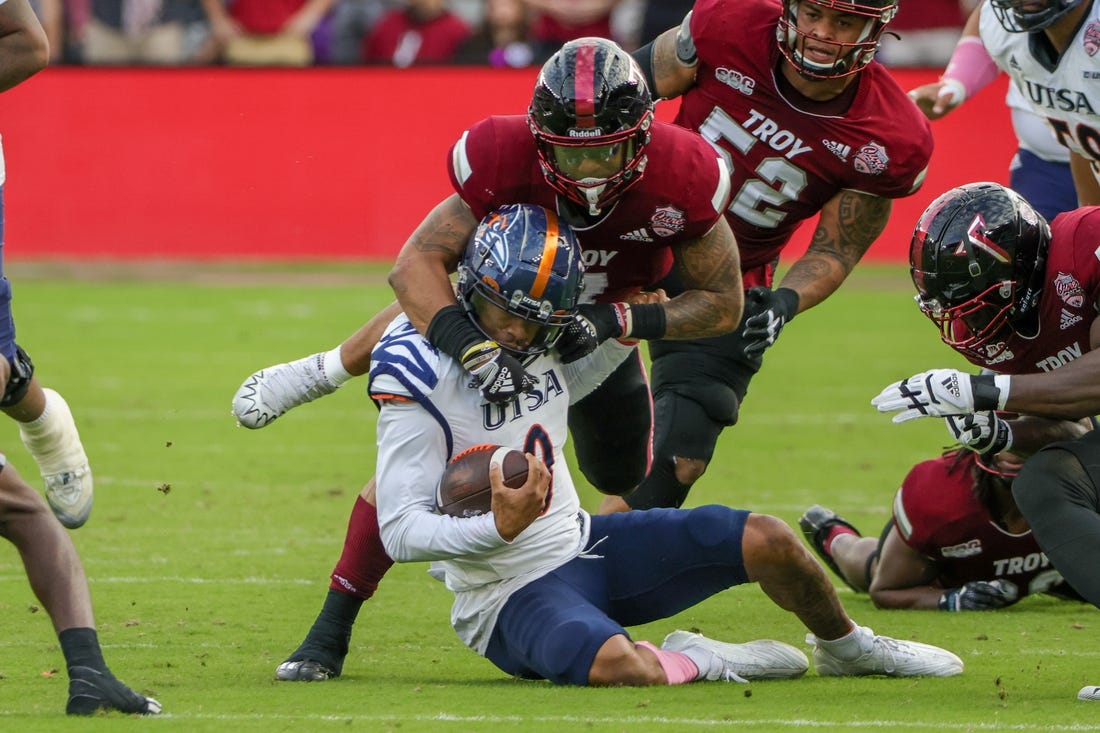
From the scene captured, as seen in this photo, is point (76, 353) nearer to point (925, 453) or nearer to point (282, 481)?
point (282, 481)

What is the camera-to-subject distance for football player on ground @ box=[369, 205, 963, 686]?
15.1 feet

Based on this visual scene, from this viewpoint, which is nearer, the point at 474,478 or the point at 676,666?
the point at 474,478

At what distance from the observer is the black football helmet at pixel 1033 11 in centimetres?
574

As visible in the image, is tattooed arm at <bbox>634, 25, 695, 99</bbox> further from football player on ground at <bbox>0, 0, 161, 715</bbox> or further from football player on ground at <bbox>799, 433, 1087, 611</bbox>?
football player on ground at <bbox>0, 0, 161, 715</bbox>

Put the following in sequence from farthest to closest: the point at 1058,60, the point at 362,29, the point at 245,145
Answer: the point at 362,29
the point at 245,145
the point at 1058,60

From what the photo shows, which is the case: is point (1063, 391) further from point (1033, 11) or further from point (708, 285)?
point (1033, 11)

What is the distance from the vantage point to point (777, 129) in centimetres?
620

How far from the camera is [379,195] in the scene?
1620 cm

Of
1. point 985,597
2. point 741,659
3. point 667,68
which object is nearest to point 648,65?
point 667,68

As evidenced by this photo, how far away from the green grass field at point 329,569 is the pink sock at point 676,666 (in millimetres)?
50

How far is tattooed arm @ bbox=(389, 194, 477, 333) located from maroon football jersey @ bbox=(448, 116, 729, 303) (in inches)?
3.0

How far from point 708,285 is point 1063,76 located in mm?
1657

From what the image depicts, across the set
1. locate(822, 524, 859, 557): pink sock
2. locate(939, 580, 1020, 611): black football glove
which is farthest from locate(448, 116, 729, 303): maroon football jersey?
locate(939, 580, 1020, 611): black football glove

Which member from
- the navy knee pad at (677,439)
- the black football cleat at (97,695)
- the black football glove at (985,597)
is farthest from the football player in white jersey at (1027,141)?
the black football cleat at (97,695)
